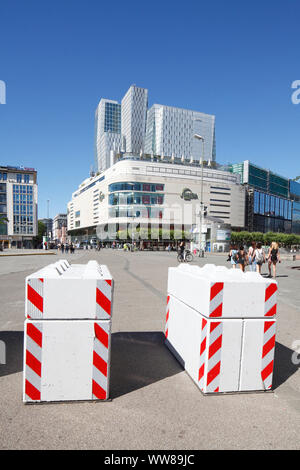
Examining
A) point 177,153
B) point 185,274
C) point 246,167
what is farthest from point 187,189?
point 185,274

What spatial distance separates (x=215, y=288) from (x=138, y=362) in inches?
65.3

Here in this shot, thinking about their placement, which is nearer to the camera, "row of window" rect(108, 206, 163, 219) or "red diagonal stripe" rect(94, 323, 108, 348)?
"red diagonal stripe" rect(94, 323, 108, 348)

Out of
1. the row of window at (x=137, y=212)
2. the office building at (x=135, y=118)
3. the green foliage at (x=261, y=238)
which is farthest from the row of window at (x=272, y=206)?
the office building at (x=135, y=118)

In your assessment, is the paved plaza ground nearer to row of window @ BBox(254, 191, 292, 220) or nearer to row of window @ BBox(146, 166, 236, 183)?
row of window @ BBox(146, 166, 236, 183)

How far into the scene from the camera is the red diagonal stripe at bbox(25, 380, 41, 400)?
2797 mm

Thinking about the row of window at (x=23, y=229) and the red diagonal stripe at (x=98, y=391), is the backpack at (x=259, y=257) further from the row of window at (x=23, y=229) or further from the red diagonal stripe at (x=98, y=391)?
the row of window at (x=23, y=229)

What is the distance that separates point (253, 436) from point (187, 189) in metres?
106

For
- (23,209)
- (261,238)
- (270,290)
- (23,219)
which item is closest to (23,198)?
(23,209)

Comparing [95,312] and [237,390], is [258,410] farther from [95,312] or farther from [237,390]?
[95,312]

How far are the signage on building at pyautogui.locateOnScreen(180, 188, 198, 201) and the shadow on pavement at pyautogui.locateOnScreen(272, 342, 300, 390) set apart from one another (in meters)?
102

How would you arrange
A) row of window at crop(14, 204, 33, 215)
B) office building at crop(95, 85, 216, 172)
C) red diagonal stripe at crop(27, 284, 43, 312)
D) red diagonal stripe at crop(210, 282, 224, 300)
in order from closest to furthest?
red diagonal stripe at crop(27, 284, 43, 312) → red diagonal stripe at crop(210, 282, 224, 300) → row of window at crop(14, 204, 33, 215) → office building at crop(95, 85, 216, 172)

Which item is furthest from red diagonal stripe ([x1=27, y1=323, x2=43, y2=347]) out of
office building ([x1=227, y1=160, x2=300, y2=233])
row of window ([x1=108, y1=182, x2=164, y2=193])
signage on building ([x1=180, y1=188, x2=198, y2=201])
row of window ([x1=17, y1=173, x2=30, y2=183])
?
office building ([x1=227, y1=160, x2=300, y2=233])

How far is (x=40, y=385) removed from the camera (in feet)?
9.25

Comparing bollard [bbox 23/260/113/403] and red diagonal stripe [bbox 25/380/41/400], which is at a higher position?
bollard [bbox 23/260/113/403]
